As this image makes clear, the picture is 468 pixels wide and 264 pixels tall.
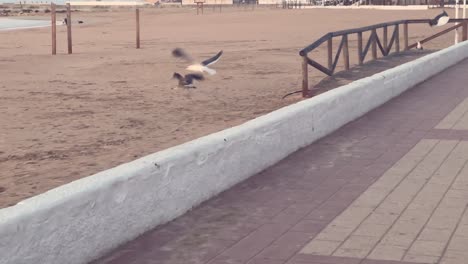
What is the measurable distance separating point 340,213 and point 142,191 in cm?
150

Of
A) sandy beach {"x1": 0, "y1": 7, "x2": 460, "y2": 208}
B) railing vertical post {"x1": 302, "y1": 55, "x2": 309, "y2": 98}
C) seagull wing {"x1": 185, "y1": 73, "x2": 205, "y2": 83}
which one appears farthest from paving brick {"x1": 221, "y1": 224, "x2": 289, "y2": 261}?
seagull wing {"x1": 185, "y1": 73, "x2": 205, "y2": 83}

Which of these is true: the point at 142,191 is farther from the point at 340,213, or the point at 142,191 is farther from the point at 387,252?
the point at 387,252

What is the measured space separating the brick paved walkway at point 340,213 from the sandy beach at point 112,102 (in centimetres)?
221

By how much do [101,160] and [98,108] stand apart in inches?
211

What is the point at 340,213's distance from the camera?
6.25 m

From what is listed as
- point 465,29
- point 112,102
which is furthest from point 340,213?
point 465,29

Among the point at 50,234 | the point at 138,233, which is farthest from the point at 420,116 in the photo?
the point at 50,234

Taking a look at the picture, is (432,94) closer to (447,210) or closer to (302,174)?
(302,174)

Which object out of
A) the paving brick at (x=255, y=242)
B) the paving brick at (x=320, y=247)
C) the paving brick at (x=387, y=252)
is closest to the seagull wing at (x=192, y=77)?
the paving brick at (x=255, y=242)

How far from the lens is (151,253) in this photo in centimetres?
536

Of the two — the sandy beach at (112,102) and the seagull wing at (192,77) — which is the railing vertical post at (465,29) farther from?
the seagull wing at (192,77)

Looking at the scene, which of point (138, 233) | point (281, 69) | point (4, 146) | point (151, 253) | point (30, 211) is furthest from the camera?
point (281, 69)

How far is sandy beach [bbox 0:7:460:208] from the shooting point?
9.74 m

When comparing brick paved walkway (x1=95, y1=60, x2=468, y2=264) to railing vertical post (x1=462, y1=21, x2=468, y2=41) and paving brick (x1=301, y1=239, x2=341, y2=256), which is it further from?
railing vertical post (x1=462, y1=21, x2=468, y2=41)
